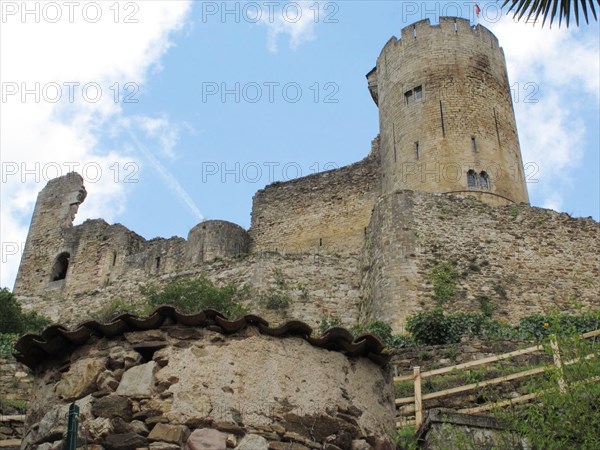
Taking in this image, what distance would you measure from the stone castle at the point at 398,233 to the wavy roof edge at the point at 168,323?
10877mm

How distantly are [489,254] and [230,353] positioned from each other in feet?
46.7

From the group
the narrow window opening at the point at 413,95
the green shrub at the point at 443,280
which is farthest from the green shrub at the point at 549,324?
the narrow window opening at the point at 413,95

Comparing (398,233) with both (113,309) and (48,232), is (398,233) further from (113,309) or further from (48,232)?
(48,232)

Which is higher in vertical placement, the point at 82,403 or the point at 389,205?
the point at 389,205

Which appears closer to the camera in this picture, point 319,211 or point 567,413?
point 567,413

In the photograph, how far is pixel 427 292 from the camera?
1934 centimetres

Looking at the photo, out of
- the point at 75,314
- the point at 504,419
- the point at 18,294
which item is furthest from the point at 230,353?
the point at 18,294

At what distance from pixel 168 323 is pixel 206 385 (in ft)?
2.28

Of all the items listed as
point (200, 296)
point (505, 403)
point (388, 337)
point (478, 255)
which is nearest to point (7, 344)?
point (200, 296)

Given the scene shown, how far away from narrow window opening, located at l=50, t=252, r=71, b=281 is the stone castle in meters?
0.05

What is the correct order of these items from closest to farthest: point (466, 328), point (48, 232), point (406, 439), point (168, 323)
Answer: point (168, 323) → point (406, 439) → point (466, 328) → point (48, 232)

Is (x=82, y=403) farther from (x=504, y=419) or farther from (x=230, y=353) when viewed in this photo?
(x=504, y=419)

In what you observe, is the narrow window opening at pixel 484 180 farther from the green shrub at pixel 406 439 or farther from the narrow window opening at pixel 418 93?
the green shrub at pixel 406 439

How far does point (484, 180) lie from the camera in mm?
23312
